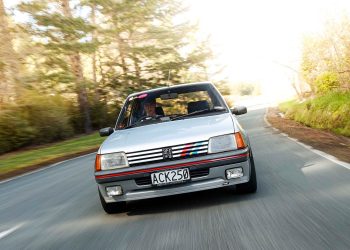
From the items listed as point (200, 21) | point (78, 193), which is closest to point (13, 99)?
point (78, 193)

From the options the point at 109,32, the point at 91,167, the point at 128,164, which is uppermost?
the point at 109,32

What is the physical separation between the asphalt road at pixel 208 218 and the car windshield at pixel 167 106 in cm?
112

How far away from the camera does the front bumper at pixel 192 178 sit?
5109 mm

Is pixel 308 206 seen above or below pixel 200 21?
below

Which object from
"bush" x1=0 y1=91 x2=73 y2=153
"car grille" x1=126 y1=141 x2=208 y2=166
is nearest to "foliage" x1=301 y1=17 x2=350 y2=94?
"car grille" x1=126 y1=141 x2=208 y2=166

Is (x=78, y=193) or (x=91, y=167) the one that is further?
(x=91, y=167)

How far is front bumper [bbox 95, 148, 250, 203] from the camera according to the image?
5.11m

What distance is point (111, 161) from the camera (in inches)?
210

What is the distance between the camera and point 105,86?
108 ft

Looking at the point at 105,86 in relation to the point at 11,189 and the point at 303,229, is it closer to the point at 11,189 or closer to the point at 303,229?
the point at 11,189

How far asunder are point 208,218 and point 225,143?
891 millimetres

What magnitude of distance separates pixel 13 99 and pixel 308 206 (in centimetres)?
1976

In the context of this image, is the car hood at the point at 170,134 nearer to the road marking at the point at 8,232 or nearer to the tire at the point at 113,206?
the tire at the point at 113,206

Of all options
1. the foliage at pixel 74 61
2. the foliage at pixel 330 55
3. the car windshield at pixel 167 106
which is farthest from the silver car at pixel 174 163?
the foliage at pixel 74 61
